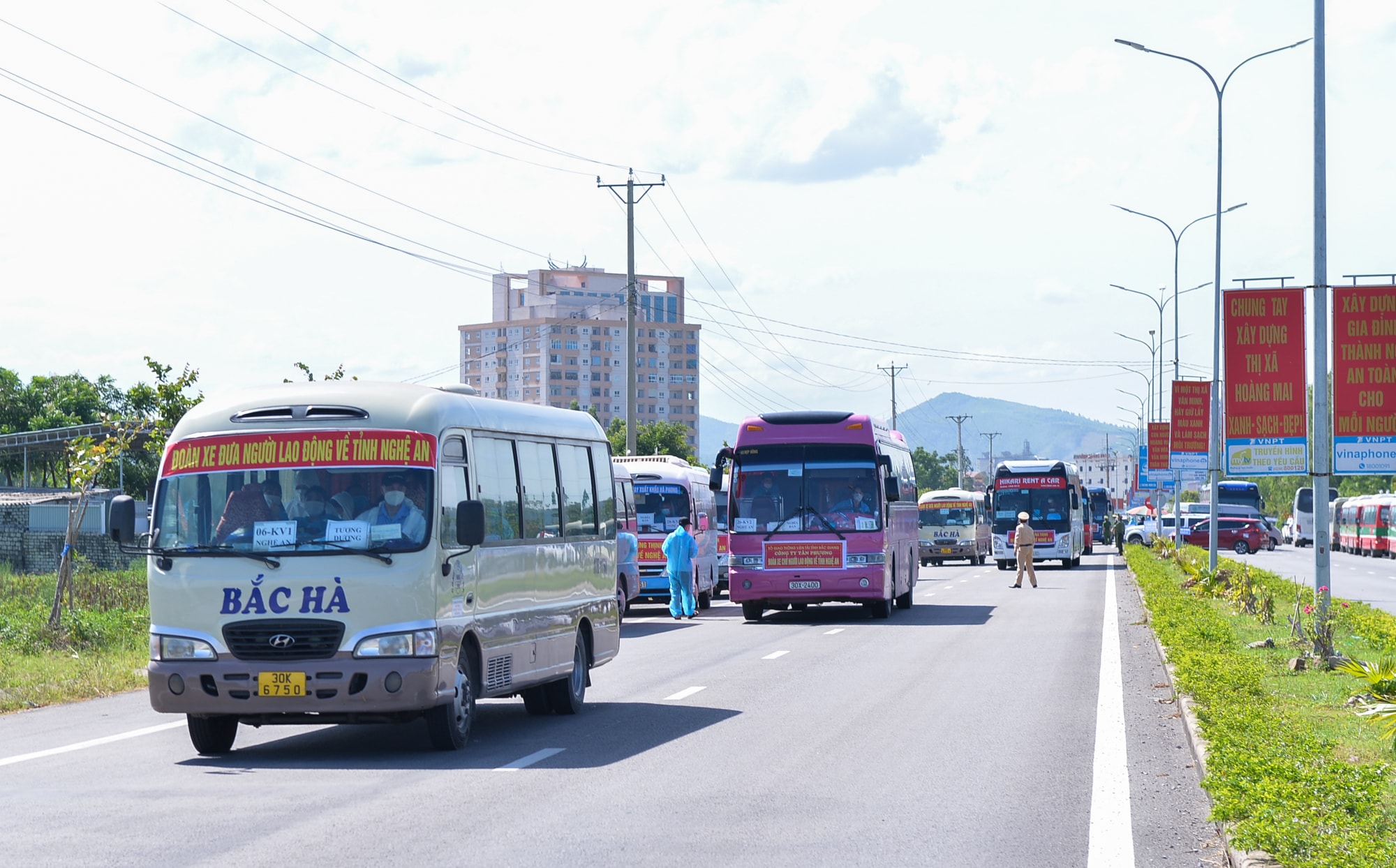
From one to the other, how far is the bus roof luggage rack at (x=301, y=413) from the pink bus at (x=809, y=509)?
16.5m

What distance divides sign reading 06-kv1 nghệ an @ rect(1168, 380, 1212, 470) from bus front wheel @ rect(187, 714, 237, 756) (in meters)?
29.6

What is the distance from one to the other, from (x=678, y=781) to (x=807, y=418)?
18.6 metres

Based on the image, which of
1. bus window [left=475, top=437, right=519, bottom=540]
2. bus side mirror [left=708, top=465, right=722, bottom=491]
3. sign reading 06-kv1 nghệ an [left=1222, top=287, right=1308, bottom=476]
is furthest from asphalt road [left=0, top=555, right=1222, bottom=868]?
bus side mirror [left=708, top=465, right=722, bottom=491]

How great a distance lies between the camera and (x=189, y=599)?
11867 millimetres

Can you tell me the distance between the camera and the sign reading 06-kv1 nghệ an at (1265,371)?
20.4 meters

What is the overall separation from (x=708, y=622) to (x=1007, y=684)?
523 inches

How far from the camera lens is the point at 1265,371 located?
67.6ft

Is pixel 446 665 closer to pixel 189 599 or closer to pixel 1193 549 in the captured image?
pixel 189 599

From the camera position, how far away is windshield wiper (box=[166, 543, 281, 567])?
11.8 meters

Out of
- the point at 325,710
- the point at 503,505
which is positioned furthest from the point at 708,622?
the point at 325,710

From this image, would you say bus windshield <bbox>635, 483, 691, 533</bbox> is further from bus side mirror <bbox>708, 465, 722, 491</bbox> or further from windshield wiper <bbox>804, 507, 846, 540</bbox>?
windshield wiper <bbox>804, 507, 846, 540</bbox>

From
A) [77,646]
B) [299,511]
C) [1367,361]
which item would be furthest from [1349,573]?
[299,511]

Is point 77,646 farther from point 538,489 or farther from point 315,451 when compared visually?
point 315,451

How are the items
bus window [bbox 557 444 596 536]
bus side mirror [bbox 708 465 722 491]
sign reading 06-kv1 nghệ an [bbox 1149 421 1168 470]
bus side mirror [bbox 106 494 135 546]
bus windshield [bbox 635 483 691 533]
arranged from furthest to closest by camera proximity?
sign reading 06-kv1 nghệ an [bbox 1149 421 1168 470], bus windshield [bbox 635 483 691 533], bus side mirror [bbox 708 465 722 491], bus window [bbox 557 444 596 536], bus side mirror [bbox 106 494 135 546]
